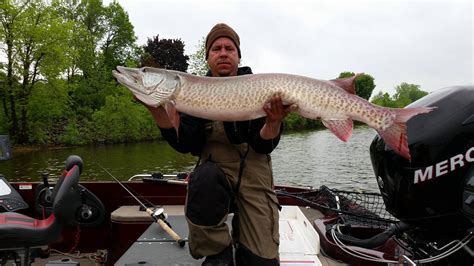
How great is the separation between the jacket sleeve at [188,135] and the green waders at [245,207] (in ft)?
0.19

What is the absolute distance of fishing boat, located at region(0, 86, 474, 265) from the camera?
2605mm

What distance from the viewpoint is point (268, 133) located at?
2.75m

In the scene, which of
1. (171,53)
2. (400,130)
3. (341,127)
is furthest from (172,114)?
(171,53)

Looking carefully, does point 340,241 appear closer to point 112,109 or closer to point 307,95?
point 307,95

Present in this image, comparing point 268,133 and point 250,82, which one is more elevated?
point 250,82

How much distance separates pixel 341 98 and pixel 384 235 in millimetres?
1121

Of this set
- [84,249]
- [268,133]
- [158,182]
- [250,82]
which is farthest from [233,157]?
[84,249]

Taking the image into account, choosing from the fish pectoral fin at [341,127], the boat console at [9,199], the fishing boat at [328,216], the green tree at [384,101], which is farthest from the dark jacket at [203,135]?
the green tree at [384,101]

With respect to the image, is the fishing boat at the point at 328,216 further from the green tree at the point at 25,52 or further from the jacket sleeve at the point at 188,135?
the green tree at the point at 25,52

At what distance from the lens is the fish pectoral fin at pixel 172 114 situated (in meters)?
2.71

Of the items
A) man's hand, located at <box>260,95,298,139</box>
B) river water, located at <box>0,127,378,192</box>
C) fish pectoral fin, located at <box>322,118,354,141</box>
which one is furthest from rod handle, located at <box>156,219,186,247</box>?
river water, located at <box>0,127,378,192</box>

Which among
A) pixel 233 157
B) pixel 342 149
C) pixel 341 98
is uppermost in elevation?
pixel 341 98

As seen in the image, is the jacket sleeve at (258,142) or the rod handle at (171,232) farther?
the rod handle at (171,232)

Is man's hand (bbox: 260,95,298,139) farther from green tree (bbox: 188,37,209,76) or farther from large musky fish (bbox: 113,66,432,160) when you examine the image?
green tree (bbox: 188,37,209,76)
